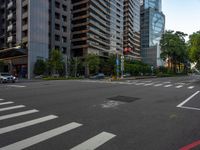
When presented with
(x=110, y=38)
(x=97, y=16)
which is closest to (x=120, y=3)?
(x=110, y=38)

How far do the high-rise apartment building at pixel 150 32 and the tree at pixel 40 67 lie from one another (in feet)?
346

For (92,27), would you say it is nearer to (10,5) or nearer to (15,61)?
(10,5)

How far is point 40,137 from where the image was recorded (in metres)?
5.31

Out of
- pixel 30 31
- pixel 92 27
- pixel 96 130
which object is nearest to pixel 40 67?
pixel 30 31

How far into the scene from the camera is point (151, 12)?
14700 centimetres

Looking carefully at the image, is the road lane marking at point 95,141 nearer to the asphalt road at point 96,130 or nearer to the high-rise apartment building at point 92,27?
the asphalt road at point 96,130

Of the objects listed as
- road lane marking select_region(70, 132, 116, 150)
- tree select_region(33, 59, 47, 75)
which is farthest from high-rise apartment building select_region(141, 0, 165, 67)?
road lane marking select_region(70, 132, 116, 150)

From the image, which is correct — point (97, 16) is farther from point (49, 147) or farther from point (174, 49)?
point (49, 147)

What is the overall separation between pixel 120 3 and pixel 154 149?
11368cm

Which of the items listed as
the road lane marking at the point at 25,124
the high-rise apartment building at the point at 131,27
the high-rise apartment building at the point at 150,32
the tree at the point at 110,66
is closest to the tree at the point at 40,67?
the tree at the point at 110,66

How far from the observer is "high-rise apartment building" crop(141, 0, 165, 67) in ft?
479

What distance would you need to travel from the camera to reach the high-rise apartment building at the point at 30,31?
53.4 meters

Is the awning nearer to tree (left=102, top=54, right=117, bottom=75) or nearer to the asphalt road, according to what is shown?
tree (left=102, top=54, right=117, bottom=75)

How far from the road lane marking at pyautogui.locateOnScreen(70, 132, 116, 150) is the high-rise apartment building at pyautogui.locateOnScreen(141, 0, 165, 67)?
14370 centimetres
